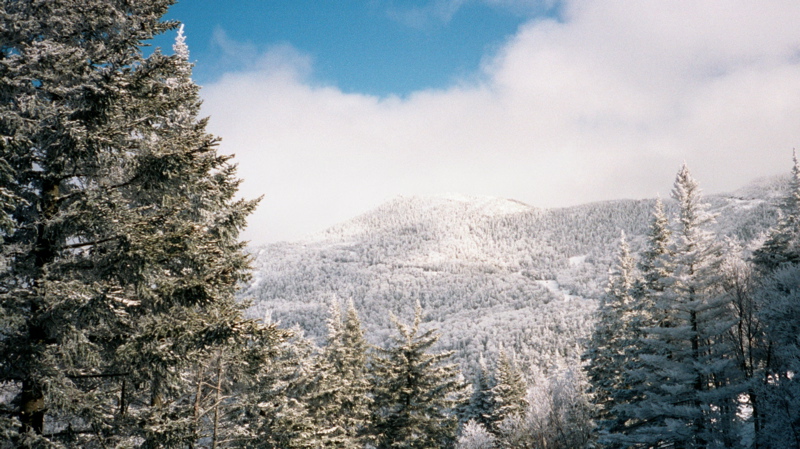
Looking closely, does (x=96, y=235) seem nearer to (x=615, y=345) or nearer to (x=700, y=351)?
(x=700, y=351)

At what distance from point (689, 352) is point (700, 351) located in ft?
1.38

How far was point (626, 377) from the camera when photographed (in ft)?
67.6

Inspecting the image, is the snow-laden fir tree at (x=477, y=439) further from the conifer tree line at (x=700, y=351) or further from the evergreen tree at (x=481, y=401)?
the conifer tree line at (x=700, y=351)

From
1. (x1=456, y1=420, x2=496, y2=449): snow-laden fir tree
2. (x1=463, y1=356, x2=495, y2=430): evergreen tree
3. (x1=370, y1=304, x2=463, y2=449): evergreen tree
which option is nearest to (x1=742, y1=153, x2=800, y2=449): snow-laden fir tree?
(x1=370, y1=304, x2=463, y2=449): evergreen tree

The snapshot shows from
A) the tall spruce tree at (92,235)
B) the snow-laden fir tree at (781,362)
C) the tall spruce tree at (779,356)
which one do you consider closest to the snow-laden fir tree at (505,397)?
the tall spruce tree at (779,356)

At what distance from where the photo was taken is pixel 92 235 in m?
5.96

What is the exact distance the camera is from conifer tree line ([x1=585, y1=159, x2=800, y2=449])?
16.4 metres

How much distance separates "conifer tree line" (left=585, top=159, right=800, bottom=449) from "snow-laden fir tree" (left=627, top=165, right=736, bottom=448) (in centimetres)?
4

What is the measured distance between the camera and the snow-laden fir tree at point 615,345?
71.3ft

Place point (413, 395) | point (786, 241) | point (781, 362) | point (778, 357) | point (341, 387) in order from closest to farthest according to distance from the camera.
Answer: point (341, 387), point (778, 357), point (781, 362), point (413, 395), point (786, 241)

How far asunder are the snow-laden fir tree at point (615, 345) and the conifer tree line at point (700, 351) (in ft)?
0.39

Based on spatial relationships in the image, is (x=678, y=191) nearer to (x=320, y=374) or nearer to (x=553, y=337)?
(x=320, y=374)

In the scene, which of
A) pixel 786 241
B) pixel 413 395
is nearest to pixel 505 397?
pixel 413 395

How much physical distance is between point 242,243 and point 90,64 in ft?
16.2
